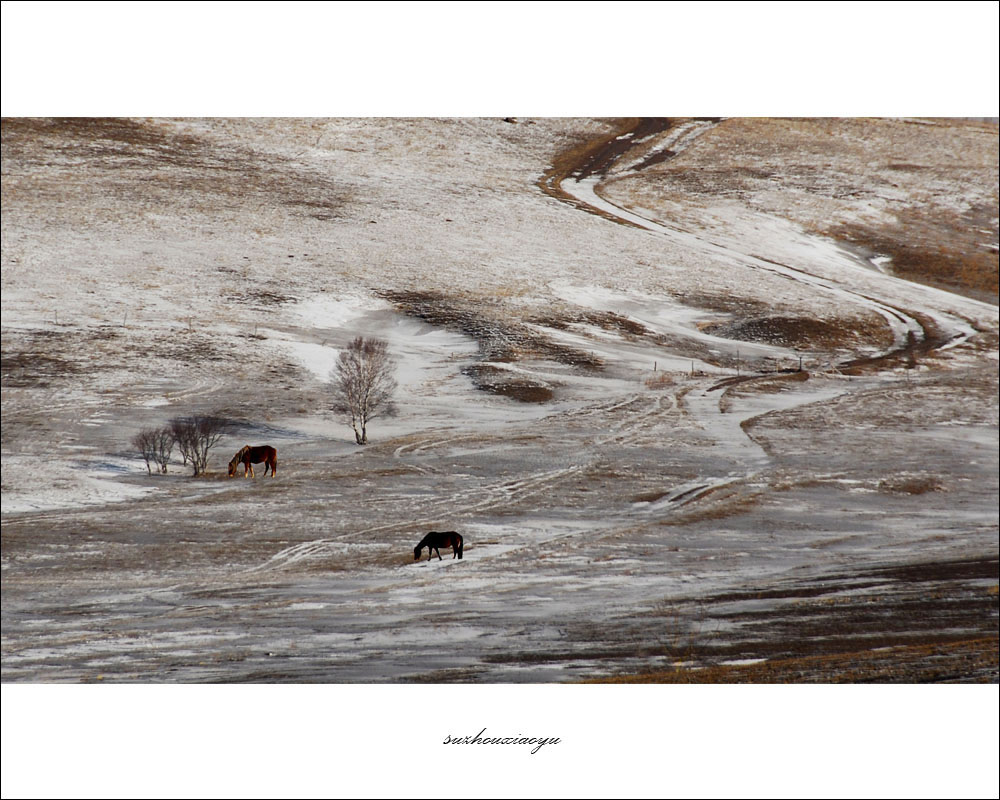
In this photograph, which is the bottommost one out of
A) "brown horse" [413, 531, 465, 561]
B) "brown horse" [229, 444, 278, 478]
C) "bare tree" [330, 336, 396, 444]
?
"brown horse" [413, 531, 465, 561]

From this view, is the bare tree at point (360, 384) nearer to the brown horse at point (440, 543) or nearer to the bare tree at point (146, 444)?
the brown horse at point (440, 543)

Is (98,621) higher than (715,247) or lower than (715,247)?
lower

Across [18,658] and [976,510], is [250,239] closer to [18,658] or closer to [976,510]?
[18,658]

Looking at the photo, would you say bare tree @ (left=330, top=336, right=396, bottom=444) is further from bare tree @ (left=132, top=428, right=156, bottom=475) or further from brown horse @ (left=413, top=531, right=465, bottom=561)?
bare tree @ (left=132, top=428, right=156, bottom=475)

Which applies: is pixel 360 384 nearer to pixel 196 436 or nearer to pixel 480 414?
pixel 480 414

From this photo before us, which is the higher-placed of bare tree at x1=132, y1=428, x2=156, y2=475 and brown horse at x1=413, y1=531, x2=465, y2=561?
bare tree at x1=132, y1=428, x2=156, y2=475

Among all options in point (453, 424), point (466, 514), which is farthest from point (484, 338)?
point (466, 514)

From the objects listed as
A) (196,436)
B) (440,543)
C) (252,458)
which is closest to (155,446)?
(196,436)

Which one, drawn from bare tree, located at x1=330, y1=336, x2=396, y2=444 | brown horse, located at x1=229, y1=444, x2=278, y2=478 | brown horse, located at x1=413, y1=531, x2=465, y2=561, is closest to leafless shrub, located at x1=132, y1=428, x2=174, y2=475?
brown horse, located at x1=229, y1=444, x2=278, y2=478
